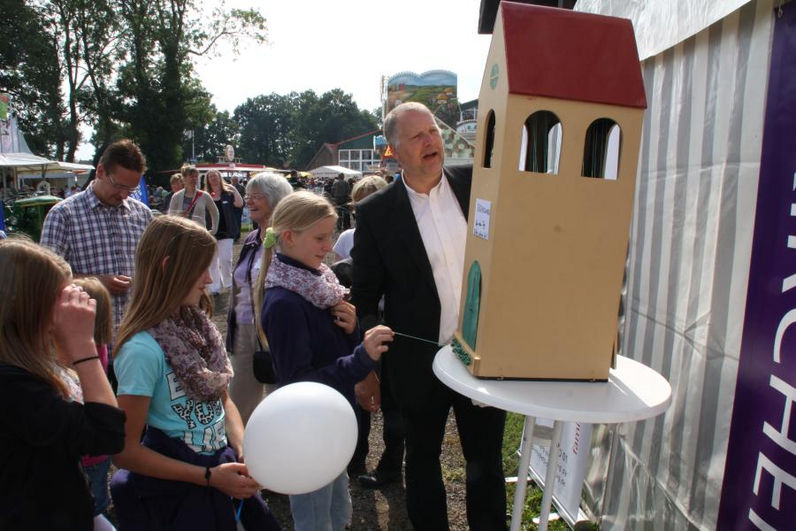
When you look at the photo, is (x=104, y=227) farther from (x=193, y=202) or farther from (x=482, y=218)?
(x=193, y=202)

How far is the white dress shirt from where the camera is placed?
2086 millimetres

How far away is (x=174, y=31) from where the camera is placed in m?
26.7

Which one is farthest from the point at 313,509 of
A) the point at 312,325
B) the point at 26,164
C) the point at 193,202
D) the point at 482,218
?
the point at 26,164

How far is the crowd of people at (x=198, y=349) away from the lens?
4.38 feet

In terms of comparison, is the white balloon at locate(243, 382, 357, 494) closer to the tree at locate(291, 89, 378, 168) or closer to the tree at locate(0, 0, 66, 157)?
the tree at locate(0, 0, 66, 157)

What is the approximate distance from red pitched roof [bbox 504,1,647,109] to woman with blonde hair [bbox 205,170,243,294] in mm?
6262

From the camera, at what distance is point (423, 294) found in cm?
208

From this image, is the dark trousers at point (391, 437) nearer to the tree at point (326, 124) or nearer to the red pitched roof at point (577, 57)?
the red pitched roof at point (577, 57)

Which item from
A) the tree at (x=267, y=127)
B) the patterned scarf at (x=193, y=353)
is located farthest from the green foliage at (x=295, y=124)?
the patterned scarf at (x=193, y=353)

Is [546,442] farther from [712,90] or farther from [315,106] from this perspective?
[315,106]

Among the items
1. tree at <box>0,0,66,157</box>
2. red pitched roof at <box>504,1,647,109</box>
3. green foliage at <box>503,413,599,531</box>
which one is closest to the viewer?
red pitched roof at <box>504,1,647,109</box>

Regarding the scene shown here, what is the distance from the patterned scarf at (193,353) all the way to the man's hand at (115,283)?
129 centimetres

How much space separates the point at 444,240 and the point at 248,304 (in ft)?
4.86

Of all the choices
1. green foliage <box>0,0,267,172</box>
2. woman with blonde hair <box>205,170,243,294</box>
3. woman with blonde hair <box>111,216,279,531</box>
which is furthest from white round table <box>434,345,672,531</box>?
green foliage <box>0,0,267,172</box>
